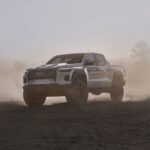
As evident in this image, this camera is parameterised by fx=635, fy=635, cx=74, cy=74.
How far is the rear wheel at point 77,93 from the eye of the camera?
19.9 m

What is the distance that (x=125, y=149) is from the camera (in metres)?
11.3

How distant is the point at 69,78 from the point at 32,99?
174cm

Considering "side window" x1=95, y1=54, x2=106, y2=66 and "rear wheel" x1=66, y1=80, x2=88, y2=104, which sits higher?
"side window" x1=95, y1=54, x2=106, y2=66

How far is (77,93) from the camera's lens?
66.0 feet

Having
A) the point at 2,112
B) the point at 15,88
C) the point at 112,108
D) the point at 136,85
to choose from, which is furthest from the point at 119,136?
the point at 136,85

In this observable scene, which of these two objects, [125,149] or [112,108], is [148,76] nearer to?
[112,108]

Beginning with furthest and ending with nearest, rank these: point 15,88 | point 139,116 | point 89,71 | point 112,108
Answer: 1. point 15,88
2. point 89,71
3. point 112,108
4. point 139,116

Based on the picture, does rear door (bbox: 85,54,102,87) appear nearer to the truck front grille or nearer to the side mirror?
the side mirror

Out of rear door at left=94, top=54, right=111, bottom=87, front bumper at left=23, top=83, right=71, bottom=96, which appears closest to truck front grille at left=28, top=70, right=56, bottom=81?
front bumper at left=23, top=83, right=71, bottom=96

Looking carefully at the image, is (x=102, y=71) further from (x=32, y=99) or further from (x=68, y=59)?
(x=32, y=99)

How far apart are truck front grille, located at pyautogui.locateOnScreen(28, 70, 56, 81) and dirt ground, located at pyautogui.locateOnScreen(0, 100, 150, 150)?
1.50 metres

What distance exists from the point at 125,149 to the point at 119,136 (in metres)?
1.39

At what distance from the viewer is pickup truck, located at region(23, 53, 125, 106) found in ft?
65.6

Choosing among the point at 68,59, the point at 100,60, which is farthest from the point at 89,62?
the point at 100,60
